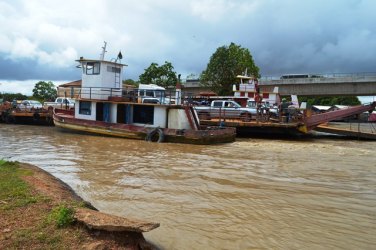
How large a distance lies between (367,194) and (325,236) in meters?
3.15

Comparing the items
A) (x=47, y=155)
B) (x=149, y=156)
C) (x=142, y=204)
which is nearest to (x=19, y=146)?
(x=47, y=155)

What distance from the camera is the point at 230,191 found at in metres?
7.86

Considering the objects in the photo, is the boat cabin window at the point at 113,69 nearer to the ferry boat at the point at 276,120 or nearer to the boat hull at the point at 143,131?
the boat hull at the point at 143,131

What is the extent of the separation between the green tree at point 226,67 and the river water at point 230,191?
22387 millimetres

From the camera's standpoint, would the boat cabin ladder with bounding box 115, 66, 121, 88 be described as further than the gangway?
Yes

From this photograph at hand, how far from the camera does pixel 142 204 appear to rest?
6719mm

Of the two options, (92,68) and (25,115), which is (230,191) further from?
(25,115)

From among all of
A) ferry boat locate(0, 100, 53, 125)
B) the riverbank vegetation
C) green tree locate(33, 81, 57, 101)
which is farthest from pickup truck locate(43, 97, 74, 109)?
green tree locate(33, 81, 57, 101)

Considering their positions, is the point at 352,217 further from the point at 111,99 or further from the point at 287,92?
the point at 287,92

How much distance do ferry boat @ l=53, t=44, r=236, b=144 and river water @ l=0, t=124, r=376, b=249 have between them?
2494mm

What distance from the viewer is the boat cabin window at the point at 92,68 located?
67.7 feet

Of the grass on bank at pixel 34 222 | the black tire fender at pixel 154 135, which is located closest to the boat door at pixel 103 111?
the black tire fender at pixel 154 135

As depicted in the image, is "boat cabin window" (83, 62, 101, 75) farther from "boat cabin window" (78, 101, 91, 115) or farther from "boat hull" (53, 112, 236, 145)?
"boat hull" (53, 112, 236, 145)

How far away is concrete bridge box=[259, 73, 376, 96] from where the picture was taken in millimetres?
38688
